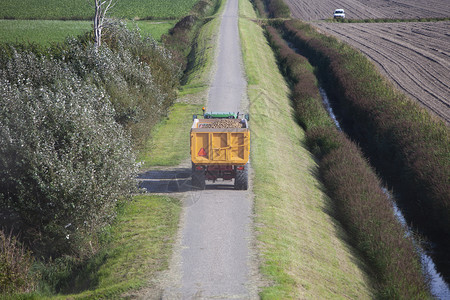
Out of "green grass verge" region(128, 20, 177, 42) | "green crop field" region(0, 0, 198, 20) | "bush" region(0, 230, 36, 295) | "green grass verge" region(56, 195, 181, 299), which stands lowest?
"green grass verge" region(56, 195, 181, 299)

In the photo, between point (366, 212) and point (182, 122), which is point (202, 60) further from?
point (366, 212)

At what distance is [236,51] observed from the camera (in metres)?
48.6

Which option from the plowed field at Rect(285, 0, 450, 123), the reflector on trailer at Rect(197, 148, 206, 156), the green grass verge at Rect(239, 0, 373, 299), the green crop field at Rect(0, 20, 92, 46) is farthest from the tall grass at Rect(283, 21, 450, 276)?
the green crop field at Rect(0, 20, 92, 46)

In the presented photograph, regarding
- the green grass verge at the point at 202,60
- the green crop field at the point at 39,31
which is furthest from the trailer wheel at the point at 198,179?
the green crop field at the point at 39,31

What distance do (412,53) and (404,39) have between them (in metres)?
8.96

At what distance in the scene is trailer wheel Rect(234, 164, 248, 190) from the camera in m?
17.6

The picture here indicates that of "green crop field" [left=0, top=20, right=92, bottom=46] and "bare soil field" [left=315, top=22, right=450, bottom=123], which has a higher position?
"green crop field" [left=0, top=20, right=92, bottom=46]

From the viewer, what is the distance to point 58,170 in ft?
44.2

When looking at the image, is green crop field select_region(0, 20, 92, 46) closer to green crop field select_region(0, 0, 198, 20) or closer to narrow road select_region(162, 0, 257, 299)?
green crop field select_region(0, 0, 198, 20)

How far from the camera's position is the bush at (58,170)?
13.6 metres

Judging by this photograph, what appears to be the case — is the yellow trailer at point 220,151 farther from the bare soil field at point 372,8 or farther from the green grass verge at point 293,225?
the bare soil field at point 372,8

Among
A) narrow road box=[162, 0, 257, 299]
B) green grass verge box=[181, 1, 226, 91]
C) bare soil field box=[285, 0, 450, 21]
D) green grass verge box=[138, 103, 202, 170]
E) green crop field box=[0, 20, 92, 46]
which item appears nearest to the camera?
narrow road box=[162, 0, 257, 299]

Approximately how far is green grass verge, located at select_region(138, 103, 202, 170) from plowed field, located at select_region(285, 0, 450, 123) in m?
16.5

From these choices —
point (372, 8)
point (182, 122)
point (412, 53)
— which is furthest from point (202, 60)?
point (372, 8)
